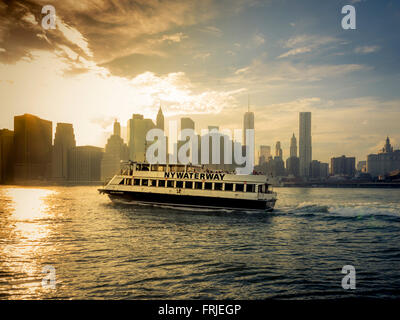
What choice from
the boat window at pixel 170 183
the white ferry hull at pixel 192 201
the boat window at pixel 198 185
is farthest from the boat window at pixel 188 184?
the boat window at pixel 170 183

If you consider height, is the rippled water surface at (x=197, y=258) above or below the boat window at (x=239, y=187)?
below

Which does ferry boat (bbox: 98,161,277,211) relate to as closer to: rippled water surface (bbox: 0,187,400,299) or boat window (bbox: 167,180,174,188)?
boat window (bbox: 167,180,174,188)

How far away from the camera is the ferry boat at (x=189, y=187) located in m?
38.7

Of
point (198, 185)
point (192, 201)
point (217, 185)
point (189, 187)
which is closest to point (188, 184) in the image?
point (189, 187)

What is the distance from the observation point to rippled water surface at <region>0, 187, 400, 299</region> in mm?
12672

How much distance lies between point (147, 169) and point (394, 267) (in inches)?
1400

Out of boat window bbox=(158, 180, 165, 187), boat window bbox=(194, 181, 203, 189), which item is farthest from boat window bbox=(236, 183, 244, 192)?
boat window bbox=(158, 180, 165, 187)

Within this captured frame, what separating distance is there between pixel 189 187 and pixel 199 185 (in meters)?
1.60

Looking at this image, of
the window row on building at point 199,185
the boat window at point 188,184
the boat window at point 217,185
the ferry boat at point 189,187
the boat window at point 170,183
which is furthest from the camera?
the boat window at point 170,183

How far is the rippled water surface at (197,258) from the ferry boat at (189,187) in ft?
24.0

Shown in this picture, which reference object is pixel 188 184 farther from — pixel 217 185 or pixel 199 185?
pixel 217 185

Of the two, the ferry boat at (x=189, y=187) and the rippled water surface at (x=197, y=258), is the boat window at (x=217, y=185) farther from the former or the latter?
the rippled water surface at (x=197, y=258)
